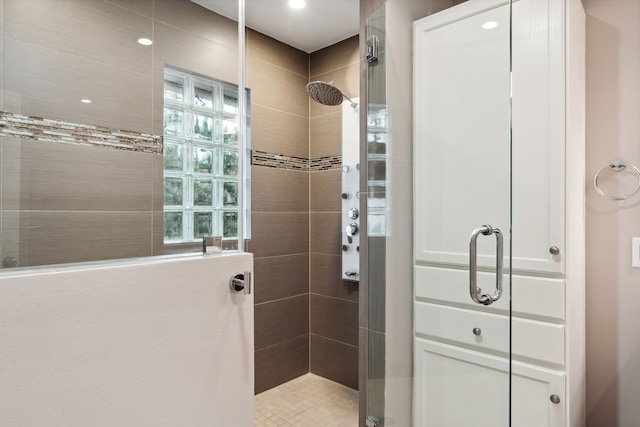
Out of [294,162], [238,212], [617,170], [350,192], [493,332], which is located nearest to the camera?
[238,212]

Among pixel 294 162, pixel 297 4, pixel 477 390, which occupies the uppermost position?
pixel 297 4

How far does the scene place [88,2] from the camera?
2.76 feet

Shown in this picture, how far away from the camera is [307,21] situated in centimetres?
232

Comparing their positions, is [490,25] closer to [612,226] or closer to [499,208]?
[499,208]

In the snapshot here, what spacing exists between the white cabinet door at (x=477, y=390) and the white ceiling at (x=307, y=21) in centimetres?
191

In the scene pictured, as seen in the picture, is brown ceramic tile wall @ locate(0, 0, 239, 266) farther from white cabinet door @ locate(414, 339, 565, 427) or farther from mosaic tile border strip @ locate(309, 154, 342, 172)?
mosaic tile border strip @ locate(309, 154, 342, 172)

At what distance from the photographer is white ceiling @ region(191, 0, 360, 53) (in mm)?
2145

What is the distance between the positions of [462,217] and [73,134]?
3.98ft

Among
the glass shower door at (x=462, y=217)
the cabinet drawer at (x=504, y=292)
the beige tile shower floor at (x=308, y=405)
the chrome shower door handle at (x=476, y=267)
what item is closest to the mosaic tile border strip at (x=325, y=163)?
the glass shower door at (x=462, y=217)

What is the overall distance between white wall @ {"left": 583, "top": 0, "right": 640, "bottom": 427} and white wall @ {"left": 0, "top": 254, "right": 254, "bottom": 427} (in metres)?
1.49

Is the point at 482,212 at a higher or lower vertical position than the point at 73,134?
lower

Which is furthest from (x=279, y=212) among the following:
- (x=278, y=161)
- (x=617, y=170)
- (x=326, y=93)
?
(x=617, y=170)

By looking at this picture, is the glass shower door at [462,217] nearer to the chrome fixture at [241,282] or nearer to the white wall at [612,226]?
the white wall at [612,226]

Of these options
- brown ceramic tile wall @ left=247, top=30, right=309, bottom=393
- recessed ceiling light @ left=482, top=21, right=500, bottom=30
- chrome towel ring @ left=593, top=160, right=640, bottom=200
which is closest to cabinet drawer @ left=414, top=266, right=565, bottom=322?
chrome towel ring @ left=593, top=160, right=640, bottom=200
